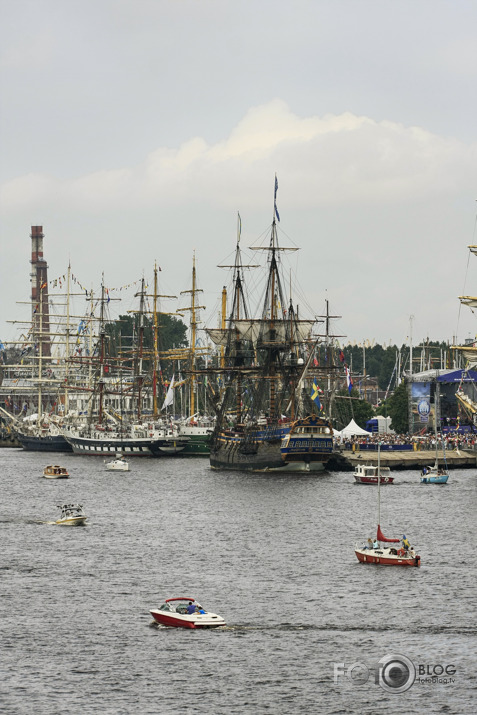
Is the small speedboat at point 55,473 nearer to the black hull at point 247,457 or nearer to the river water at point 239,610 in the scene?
the black hull at point 247,457

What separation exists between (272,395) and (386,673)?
322ft

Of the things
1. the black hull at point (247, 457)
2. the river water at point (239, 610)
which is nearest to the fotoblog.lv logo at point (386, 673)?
the river water at point (239, 610)

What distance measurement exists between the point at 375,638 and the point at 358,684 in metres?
5.95

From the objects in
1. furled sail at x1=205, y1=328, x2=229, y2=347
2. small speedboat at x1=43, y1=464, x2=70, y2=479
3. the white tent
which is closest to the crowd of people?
the white tent

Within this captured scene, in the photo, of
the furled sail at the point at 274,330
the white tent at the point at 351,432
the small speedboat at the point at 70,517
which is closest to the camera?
the small speedboat at the point at 70,517

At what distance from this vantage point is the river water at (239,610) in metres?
46.2

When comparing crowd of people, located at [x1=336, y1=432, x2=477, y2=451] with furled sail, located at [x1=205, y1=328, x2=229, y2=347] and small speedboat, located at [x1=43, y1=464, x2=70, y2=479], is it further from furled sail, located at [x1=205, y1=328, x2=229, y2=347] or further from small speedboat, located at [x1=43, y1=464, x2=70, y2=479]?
small speedboat, located at [x1=43, y1=464, x2=70, y2=479]

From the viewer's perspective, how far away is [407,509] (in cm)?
10019

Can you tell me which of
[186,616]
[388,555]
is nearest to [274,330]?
[388,555]

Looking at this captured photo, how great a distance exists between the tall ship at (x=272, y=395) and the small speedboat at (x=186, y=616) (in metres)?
73.2

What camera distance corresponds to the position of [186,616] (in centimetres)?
5512

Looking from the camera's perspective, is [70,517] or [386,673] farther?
[70,517]

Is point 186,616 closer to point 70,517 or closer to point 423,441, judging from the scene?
point 70,517

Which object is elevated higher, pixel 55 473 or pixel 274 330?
pixel 274 330
